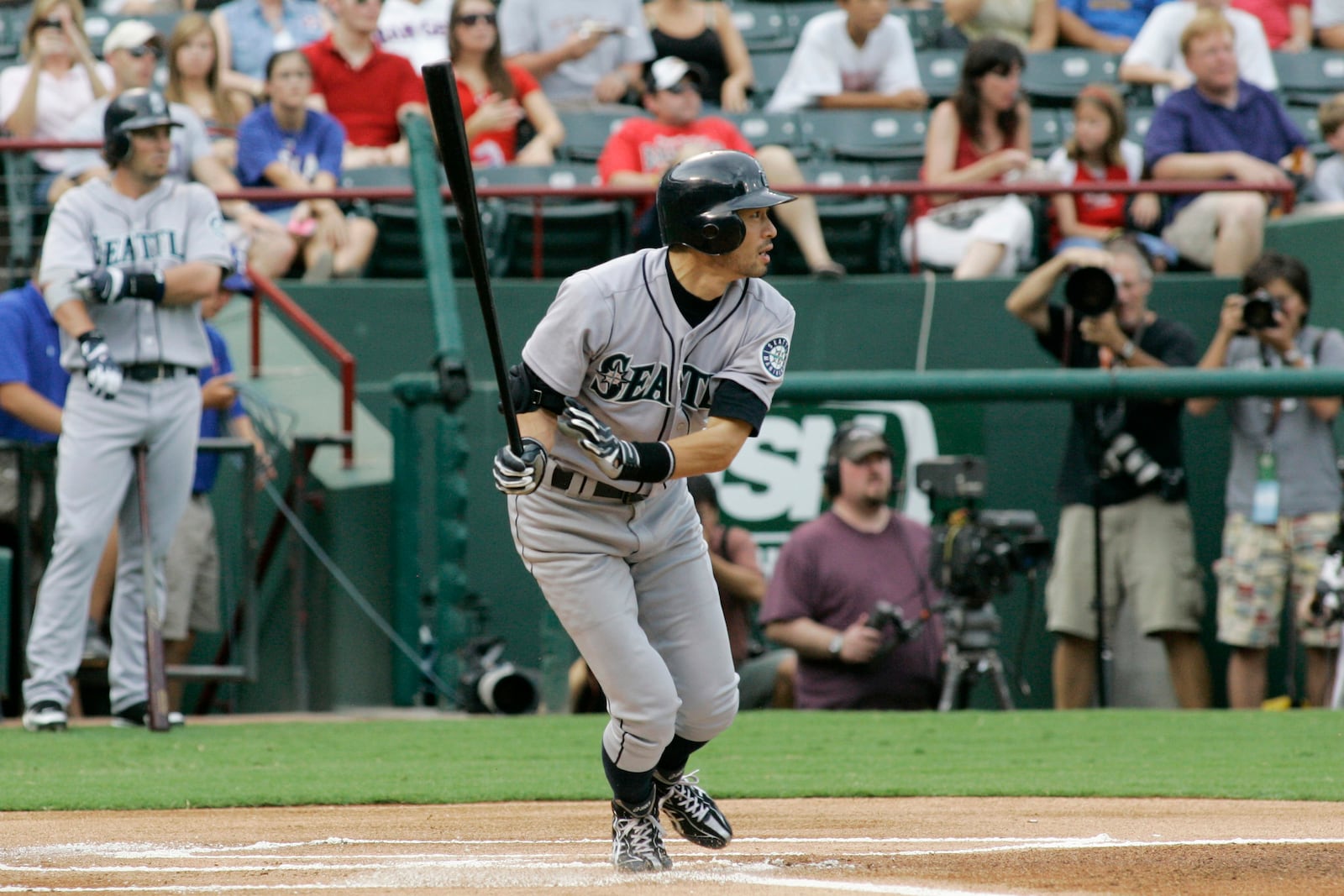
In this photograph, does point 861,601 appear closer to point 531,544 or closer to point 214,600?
point 214,600

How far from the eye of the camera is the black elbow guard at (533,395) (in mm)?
3799

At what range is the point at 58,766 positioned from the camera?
17.9ft

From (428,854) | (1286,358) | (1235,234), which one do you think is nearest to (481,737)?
(428,854)

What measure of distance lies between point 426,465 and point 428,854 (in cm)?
409

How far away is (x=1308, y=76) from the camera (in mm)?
10570

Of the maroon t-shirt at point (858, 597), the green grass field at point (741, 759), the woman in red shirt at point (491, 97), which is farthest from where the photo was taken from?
the woman in red shirt at point (491, 97)

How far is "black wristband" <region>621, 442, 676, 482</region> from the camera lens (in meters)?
3.64

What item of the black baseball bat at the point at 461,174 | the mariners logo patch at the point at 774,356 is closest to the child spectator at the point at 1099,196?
the mariners logo patch at the point at 774,356

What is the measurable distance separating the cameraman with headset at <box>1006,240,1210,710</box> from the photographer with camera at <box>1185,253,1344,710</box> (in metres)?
0.17

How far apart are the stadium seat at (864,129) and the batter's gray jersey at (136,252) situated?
4.12 meters

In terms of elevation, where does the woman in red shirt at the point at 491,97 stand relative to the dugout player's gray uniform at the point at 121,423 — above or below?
above

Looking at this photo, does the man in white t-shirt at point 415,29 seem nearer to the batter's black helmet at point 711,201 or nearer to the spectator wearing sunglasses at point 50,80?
the spectator wearing sunglasses at point 50,80

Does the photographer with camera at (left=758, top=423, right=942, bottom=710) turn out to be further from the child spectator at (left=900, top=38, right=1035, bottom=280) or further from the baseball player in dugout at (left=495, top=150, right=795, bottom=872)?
the baseball player in dugout at (left=495, top=150, right=795, bottom=872)

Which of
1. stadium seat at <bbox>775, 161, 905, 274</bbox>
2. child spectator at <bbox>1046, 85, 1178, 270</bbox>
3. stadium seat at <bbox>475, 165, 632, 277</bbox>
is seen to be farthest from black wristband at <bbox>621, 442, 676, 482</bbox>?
child spectator at <bbox>1046, 85, 1178, 270</bbox>
